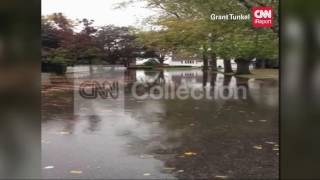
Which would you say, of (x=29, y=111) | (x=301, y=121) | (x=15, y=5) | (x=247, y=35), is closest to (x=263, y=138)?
(x=301, y=121)

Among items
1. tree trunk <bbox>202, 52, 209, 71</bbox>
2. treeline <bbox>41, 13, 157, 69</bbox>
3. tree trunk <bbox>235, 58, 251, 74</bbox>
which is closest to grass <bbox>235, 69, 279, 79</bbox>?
tree trunk <bbox>235, 58, 251, 74</bbox>

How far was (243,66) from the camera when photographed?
459cm

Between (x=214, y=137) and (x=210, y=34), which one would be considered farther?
(x=214, y=137)

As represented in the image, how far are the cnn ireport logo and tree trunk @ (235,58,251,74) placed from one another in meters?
0.35

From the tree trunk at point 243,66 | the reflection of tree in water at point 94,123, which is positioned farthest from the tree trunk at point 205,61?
the reflection of tree in water at point 94,123

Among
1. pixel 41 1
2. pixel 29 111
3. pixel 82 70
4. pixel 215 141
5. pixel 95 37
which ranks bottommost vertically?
pixel 215 141

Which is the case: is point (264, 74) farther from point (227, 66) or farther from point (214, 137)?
point (214, 137)

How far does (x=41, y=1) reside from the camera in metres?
4.34

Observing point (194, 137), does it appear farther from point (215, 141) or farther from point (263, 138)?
point (263, 138)

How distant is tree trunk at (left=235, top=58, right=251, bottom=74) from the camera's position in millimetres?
4582

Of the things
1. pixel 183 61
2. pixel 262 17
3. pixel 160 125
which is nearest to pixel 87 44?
pixel 183 61

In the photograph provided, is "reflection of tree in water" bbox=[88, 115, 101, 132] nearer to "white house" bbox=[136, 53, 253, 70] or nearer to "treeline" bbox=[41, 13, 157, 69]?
"treeline" bbox=[41, 13, 157, 69]

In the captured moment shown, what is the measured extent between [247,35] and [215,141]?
102cm

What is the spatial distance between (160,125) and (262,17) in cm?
136
